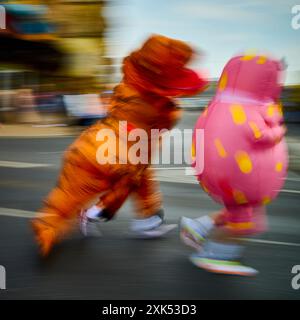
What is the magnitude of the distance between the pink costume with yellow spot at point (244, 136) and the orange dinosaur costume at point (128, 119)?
372mm

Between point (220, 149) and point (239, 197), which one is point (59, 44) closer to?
point (220, 149)

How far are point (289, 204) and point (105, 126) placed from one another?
2342 millimetres

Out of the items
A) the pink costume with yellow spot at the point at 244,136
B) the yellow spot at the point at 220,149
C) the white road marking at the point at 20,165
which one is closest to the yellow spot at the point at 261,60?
the pink costume with yellow spot at the point at 244,136

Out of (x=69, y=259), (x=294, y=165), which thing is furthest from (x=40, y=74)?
(x=294, y=165)

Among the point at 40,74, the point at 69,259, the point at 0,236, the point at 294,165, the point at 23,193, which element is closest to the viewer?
the point at 69,259

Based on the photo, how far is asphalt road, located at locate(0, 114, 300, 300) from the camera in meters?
3.23

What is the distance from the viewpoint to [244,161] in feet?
10.6

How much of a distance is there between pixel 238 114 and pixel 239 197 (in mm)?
428

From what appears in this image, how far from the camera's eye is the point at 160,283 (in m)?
3.36

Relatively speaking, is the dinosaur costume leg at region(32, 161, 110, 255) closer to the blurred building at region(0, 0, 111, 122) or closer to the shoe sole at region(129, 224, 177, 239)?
the shoe sole at region(129, 224, 177, 239)

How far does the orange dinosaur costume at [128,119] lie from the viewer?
3.59 meters

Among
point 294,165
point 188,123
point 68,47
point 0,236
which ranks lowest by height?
point 188,123

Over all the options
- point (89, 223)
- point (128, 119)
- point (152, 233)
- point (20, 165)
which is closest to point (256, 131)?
point (128, 119)
